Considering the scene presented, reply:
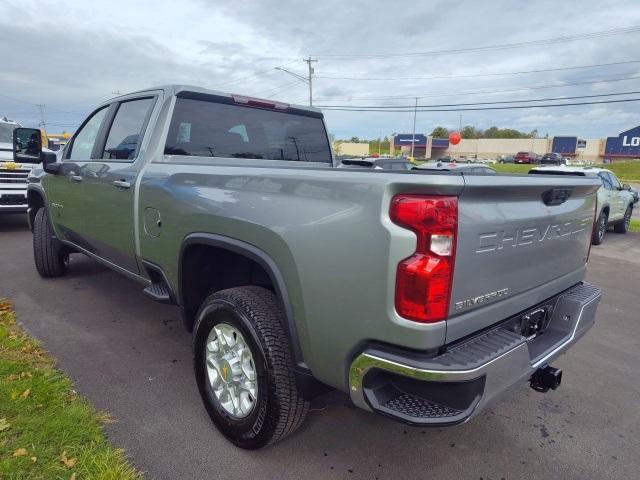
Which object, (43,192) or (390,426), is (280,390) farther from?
(43,192)

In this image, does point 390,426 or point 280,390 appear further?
point 390,426

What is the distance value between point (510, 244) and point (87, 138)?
399cm

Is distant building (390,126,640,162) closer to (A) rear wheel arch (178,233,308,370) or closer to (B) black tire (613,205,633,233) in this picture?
(B) black tire (613,205,633,233)

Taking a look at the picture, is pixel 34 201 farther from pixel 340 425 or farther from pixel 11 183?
pixel 340 425

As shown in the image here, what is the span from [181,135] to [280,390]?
2039mm

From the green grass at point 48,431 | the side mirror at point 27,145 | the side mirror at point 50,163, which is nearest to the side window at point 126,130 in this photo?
the side mirror at point 50,163

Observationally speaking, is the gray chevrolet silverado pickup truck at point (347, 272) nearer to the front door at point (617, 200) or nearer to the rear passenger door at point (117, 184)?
the rear passenger door at point (117, 184)

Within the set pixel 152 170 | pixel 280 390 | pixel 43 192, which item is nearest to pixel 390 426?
pixel 280 390

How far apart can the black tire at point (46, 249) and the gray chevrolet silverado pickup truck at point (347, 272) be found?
2.32 meters

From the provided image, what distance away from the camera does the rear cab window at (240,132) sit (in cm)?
329

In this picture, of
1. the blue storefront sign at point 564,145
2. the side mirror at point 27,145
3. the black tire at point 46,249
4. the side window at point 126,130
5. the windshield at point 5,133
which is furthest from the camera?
the blue storefront sign at point 564,145

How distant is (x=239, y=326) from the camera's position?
2.28m

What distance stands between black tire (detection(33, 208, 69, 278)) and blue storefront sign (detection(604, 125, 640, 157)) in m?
88.5

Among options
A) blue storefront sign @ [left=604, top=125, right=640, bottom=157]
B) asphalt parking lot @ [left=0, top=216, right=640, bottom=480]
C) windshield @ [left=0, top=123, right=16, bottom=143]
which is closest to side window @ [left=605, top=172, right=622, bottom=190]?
asphalt parking lot @ [left=0, top=216, right=640, bottom=480]
